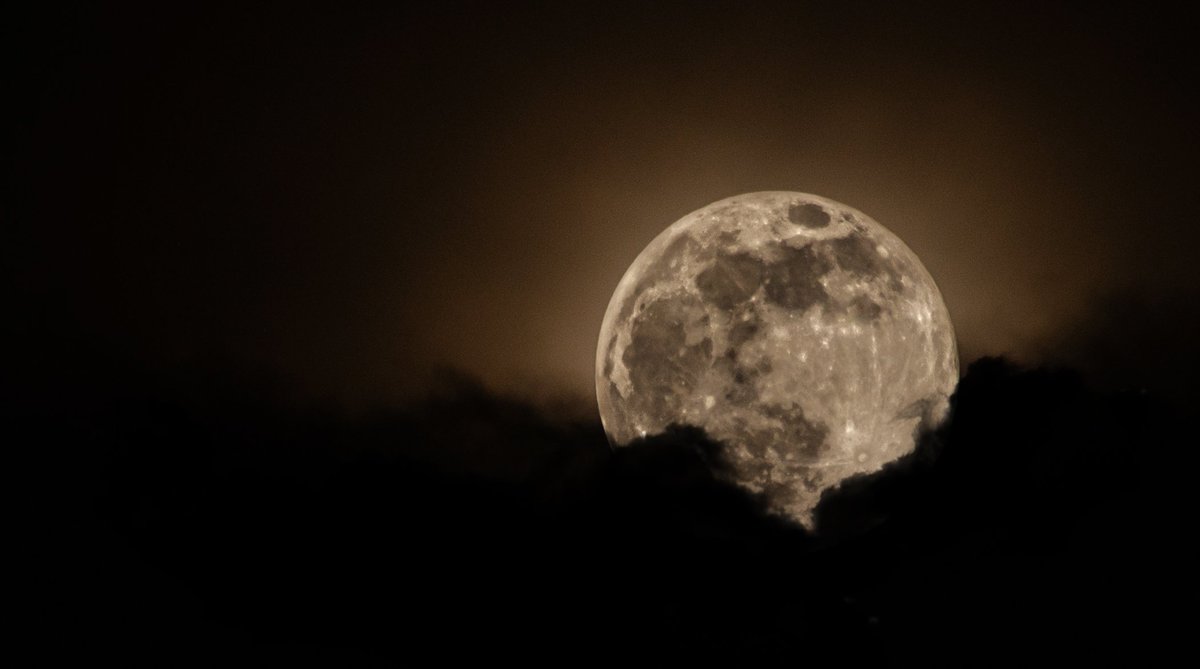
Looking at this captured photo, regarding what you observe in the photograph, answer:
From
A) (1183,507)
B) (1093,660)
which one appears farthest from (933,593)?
(1183,507)

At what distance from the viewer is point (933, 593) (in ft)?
16.4

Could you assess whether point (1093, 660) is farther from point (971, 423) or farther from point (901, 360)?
point (901, 360)

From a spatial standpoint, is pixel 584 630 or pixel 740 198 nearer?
pixel 584 630

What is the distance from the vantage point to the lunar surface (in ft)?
15.0

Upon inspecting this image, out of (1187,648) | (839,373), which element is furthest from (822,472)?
(1187,648)

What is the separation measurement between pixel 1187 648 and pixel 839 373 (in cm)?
275

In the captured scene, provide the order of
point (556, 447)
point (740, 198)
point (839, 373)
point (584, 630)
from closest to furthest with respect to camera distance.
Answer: point (839, 373) < point (584, 630) < point (740, 198) < point (556, 447)

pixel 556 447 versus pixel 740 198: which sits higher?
pixel 740 198

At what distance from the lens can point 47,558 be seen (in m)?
5.41

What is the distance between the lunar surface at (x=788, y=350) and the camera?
4.57 metres

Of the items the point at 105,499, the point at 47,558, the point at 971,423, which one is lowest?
the point at 47,558

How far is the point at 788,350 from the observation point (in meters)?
4.54

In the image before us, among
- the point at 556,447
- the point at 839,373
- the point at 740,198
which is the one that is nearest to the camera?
the point at 839,373

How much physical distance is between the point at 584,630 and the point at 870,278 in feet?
9.29
